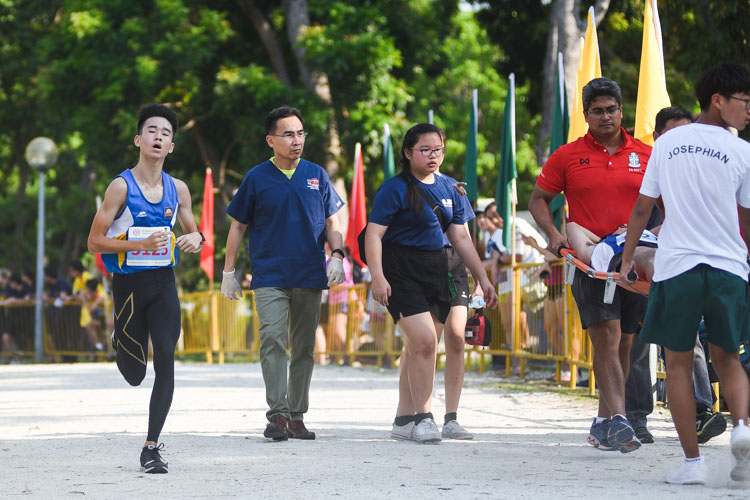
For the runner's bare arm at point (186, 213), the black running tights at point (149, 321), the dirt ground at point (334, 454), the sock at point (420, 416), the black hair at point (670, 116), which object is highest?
the black hair at point (670, 116)

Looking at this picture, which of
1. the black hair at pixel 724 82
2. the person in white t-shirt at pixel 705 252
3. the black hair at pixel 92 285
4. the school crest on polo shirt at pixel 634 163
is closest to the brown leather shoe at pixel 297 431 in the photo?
the school crest on polo shirt at pixel 634 163

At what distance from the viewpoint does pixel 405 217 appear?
773cm

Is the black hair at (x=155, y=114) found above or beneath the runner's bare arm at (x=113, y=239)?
above

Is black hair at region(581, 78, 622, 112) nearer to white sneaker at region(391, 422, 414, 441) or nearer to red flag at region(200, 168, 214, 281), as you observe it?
white sneaker at region(391, 422, 414, 441)

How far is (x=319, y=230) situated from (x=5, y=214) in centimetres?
3765

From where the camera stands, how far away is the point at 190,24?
26.4m

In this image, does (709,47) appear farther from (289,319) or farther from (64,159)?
(64,159)

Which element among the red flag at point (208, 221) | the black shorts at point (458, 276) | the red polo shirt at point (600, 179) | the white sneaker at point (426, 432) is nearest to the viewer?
the red polo shirt at point (600, 179)

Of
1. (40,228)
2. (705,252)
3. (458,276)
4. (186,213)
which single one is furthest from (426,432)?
(40,228)

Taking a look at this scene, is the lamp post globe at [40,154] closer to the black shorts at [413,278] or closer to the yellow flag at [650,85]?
the yellow flag at [650,85]

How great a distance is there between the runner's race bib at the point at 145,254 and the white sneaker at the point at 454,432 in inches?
88.5

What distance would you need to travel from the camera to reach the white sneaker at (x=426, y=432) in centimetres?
749

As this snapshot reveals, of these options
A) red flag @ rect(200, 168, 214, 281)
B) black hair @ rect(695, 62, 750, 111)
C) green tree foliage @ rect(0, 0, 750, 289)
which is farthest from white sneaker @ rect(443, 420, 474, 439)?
green tree foliage @ rect(0, 0, 750, 289)

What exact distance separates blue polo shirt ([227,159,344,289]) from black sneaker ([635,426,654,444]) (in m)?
2.18
